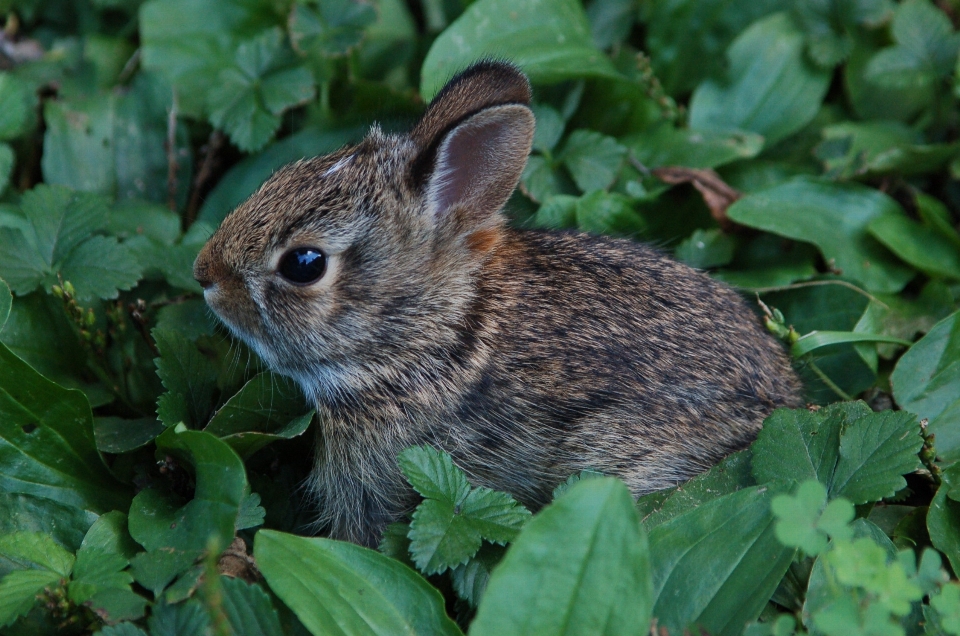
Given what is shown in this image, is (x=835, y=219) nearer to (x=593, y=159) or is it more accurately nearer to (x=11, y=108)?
(x=593, y=159)

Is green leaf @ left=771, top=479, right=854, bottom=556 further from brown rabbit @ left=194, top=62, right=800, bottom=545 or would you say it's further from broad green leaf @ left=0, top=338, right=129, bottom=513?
broad green leaf @ left=0, top=338, right=129, bottom=513

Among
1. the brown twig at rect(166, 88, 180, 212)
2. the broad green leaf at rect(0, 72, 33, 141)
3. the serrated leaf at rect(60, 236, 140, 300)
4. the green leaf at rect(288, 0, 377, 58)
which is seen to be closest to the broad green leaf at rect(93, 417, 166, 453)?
the serrated leaf at rect(60, 236, 140, 300)

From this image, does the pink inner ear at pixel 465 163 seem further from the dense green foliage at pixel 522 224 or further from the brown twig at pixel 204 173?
the brown twig at pixel 204 173

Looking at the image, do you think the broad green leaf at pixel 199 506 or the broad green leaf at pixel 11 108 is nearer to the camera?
the broad green leaf at pixel 199 506

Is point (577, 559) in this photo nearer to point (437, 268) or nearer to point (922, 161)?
point (437, 268)

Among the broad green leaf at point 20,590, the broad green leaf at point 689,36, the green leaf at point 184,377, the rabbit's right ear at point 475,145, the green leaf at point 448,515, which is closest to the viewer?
the broad green leaf at point 20,590

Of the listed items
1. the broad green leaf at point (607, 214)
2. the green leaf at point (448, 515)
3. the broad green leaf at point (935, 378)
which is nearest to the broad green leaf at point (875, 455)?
the broad green leaf at point (935, 378)

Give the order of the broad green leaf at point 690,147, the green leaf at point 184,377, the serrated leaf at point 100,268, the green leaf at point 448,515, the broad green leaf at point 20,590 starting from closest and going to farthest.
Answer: the broad green leaf at point 20,590, the green leaf at point 448,515, the green leaf at point 184,377, the serrated leaf at point 100,268, the broad green leaf at point 690,147
